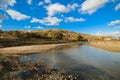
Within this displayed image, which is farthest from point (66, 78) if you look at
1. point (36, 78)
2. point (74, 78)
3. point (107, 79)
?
point (107, 79)

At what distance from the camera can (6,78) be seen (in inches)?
527

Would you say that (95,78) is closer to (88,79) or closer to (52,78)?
(88,79)

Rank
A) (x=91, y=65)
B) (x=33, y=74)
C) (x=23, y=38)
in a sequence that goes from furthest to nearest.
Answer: (x=23, y=38), (x=91, y=65), (x=33, y=74)

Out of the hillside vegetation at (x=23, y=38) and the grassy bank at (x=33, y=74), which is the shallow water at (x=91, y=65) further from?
the hillside vegetation at (x=23, y=38)

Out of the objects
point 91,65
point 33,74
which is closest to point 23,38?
point 91,65

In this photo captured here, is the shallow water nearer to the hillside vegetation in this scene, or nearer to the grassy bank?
the grassy bank

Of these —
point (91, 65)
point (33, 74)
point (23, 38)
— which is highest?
point (23, 38)

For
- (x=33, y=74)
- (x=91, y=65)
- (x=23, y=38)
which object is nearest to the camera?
(x=33, y=74)

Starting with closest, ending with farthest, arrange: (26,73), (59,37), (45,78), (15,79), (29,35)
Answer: (15,79) < (45,78) < (26,73) < (29,35) < (59,37)

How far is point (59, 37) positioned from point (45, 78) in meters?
139

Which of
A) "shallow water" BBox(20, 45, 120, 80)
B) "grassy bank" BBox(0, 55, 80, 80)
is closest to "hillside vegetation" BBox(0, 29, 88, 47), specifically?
"shallow water" BBox(20, 45, 120, 80)

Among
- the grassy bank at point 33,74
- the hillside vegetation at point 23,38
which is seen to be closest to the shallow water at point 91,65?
the grassy bank at point 33,74

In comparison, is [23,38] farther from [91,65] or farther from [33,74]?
[33,74]

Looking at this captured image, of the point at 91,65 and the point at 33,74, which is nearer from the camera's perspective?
the point at 33,74
